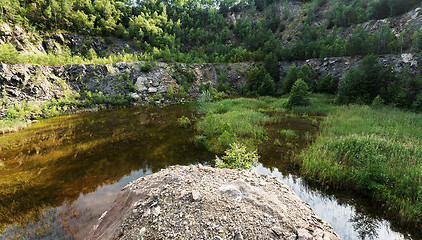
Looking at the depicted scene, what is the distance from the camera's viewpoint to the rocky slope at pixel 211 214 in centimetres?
310

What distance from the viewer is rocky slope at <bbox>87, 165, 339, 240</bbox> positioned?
3.10 m

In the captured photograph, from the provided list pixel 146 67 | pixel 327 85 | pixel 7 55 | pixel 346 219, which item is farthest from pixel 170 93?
pixel 346 219

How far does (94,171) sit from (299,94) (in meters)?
21.8

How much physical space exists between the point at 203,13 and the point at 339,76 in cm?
6004

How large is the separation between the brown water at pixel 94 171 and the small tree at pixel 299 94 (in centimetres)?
668

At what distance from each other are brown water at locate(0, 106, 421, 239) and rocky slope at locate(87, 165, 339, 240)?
1.69m

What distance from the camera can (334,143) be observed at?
342 inches

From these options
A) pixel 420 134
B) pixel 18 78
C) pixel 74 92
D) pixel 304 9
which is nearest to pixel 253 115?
pixel 420 134

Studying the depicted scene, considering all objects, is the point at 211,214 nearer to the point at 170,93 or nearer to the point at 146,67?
the point at 170,93

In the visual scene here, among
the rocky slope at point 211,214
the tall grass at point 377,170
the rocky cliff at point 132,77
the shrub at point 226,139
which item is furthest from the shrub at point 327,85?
the rocky slope at point 211,214

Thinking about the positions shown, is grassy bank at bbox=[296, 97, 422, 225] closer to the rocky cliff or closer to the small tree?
the small tree

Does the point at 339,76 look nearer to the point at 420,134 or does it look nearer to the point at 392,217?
the point at 420,134

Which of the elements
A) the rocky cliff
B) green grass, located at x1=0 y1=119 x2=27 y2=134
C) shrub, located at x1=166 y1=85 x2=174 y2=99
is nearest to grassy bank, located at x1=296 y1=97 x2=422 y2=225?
the rocky cliff

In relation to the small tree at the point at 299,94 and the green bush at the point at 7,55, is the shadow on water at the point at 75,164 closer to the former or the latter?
the green bush at the point at 7,55
